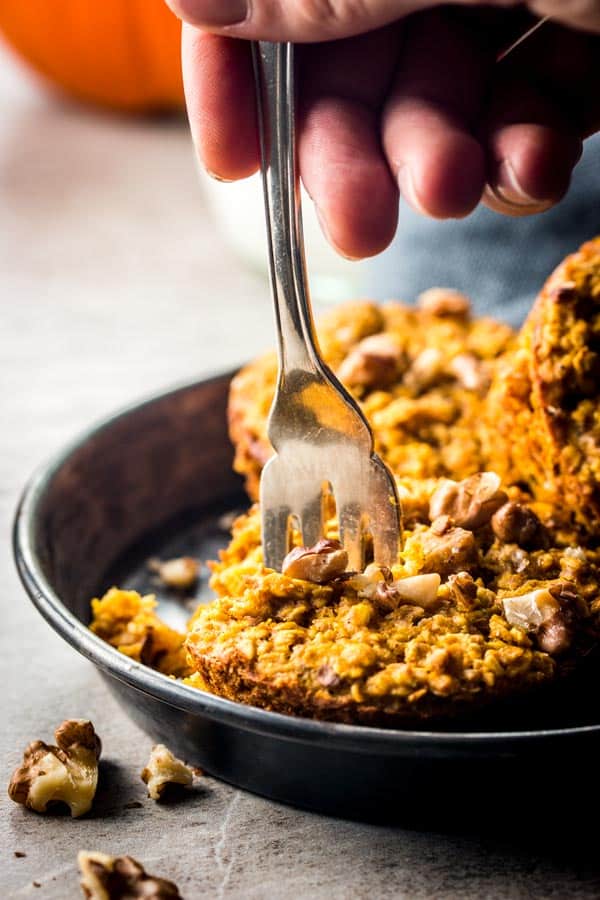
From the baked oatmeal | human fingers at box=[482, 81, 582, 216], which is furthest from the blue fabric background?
human fingers at box=[482, 81, 582, 216]

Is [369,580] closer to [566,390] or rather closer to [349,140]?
[566,390]

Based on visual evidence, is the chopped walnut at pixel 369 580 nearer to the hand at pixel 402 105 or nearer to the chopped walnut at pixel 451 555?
the chopped walnut at pixel 451 555

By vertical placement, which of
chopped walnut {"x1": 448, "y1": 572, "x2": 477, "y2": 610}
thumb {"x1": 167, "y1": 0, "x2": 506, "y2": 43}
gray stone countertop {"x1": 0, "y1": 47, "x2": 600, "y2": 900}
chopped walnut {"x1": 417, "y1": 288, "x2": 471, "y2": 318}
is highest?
thumb {"x1": 167, "y1": 0, "x2": 506, "y2": 43}

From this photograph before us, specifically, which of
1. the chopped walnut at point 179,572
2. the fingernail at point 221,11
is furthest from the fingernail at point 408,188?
the chopped walnut at point 179,572

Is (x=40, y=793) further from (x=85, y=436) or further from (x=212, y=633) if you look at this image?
(x=85, y=436)

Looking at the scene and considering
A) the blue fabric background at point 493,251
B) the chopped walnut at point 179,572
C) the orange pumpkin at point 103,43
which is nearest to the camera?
the chopped walnut at point 179,572

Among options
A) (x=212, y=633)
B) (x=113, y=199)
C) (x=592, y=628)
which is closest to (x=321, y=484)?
(x=212, y=633)

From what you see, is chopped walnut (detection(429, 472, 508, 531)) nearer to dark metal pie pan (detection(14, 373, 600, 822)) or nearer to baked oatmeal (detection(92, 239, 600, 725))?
baked oatmeal (detection(92, 239, 600, 725))
